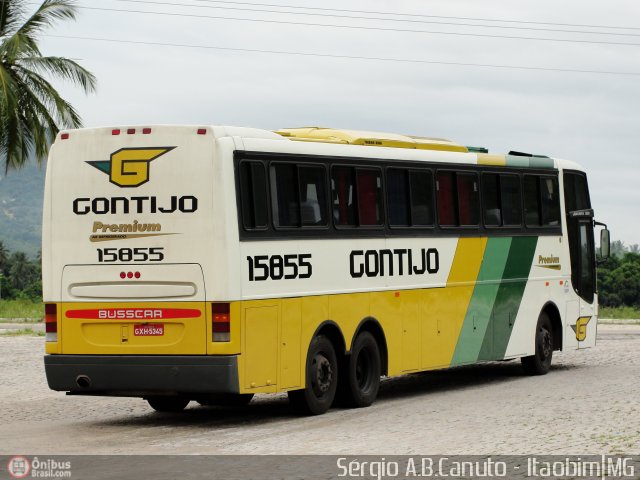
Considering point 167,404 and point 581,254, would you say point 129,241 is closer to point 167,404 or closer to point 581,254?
point 167,404

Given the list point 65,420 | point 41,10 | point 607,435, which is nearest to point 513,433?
point 607,435

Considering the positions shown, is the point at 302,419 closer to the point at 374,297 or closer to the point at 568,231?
the point at 374,297

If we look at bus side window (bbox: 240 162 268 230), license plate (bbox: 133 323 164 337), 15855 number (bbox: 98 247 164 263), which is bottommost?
license plate (bbox: 133 323 164 337)

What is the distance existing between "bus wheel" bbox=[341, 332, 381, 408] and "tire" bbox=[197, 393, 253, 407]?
1.24 metres

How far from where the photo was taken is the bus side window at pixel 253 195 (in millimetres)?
15695

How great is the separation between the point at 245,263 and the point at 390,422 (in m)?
2.32

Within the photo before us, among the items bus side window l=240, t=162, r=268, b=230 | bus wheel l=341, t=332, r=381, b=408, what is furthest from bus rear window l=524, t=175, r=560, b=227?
bus side window l=240, t=162, r=268, b=230

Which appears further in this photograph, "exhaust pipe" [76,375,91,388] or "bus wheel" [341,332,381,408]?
"bus wheel" [341,332,381,408]

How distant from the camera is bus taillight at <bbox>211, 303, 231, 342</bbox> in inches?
599

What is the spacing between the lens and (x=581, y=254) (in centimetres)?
2397

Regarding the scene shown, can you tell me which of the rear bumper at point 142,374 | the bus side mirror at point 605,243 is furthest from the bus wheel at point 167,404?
the bus side mirror at point 605,243

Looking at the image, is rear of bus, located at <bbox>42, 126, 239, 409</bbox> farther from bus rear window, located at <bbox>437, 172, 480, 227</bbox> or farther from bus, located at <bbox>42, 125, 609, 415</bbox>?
bus rear window, located at <bbox>437, 172, 480, 227</bbox>

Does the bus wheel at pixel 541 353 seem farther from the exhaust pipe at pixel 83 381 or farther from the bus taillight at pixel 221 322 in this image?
the exhaust pipe at pixel 83 381

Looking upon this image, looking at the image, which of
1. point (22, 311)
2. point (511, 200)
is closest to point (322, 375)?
point (511, 200)
